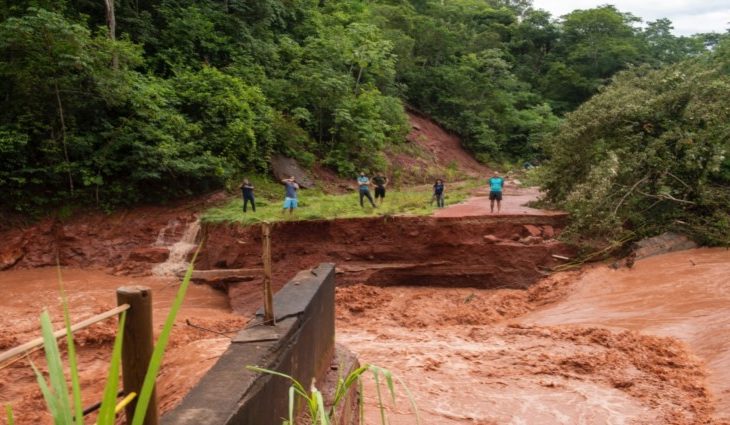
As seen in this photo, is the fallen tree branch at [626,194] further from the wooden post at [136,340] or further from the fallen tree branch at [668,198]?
the wooden post at [136,340]

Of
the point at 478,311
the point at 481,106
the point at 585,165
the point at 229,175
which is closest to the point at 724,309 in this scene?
the point at 478,311

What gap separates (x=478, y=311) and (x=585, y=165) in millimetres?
6585

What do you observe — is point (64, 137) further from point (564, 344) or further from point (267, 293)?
point (564, 344)

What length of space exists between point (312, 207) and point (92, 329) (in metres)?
7.89

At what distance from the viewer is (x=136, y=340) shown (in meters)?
2.07

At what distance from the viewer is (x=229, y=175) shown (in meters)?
19.1

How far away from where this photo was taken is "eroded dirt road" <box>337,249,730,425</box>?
7305 millimetres

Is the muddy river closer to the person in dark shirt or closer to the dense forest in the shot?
the dense forest

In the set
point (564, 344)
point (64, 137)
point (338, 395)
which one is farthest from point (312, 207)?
point (338, 395)

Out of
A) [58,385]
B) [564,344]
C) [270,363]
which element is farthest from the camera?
[564,344]

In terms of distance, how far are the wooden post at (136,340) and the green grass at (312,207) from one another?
12874 mm

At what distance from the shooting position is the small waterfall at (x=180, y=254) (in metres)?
15.7

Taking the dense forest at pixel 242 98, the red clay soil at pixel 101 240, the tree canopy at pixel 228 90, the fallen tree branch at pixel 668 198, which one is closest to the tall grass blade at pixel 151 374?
the dense forest at pixel 242 98

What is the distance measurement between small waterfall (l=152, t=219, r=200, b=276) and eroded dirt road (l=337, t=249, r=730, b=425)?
5246 millimetres
